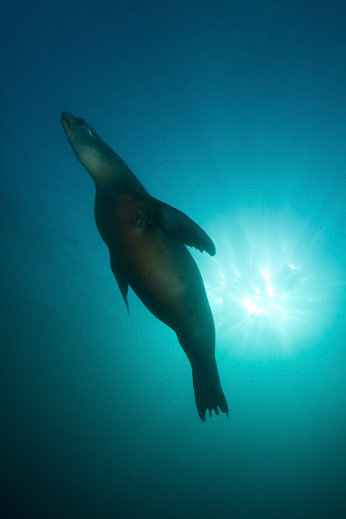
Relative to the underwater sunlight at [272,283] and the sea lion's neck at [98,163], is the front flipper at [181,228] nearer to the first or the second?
the sea lion's neck at [98,163]

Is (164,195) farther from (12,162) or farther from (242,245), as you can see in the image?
(12,162)

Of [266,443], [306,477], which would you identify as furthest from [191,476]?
[306,477]

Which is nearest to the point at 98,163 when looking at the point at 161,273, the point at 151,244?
the point at 151,244

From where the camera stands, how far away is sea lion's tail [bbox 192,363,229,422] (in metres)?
2.10

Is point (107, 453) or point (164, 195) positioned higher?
point (164, 195)

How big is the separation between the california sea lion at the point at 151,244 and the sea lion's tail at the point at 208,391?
0.7 inches

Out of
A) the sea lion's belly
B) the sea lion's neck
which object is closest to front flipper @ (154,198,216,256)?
the sea lion's belly

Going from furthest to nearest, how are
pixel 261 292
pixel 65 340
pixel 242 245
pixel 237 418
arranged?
1. pixel 237 418
2. pixel 65 340
3. pixel 261 292
4. pixel 242 245

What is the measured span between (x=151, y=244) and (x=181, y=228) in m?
0.25

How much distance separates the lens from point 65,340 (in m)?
27.8

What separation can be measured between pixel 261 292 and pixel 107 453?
29.3 meters

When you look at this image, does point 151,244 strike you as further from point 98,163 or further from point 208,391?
point 208,391

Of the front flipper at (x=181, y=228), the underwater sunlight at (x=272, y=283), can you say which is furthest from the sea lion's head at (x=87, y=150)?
the underwater sunlight at (x=272, y=283)

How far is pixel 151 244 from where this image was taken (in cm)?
181
